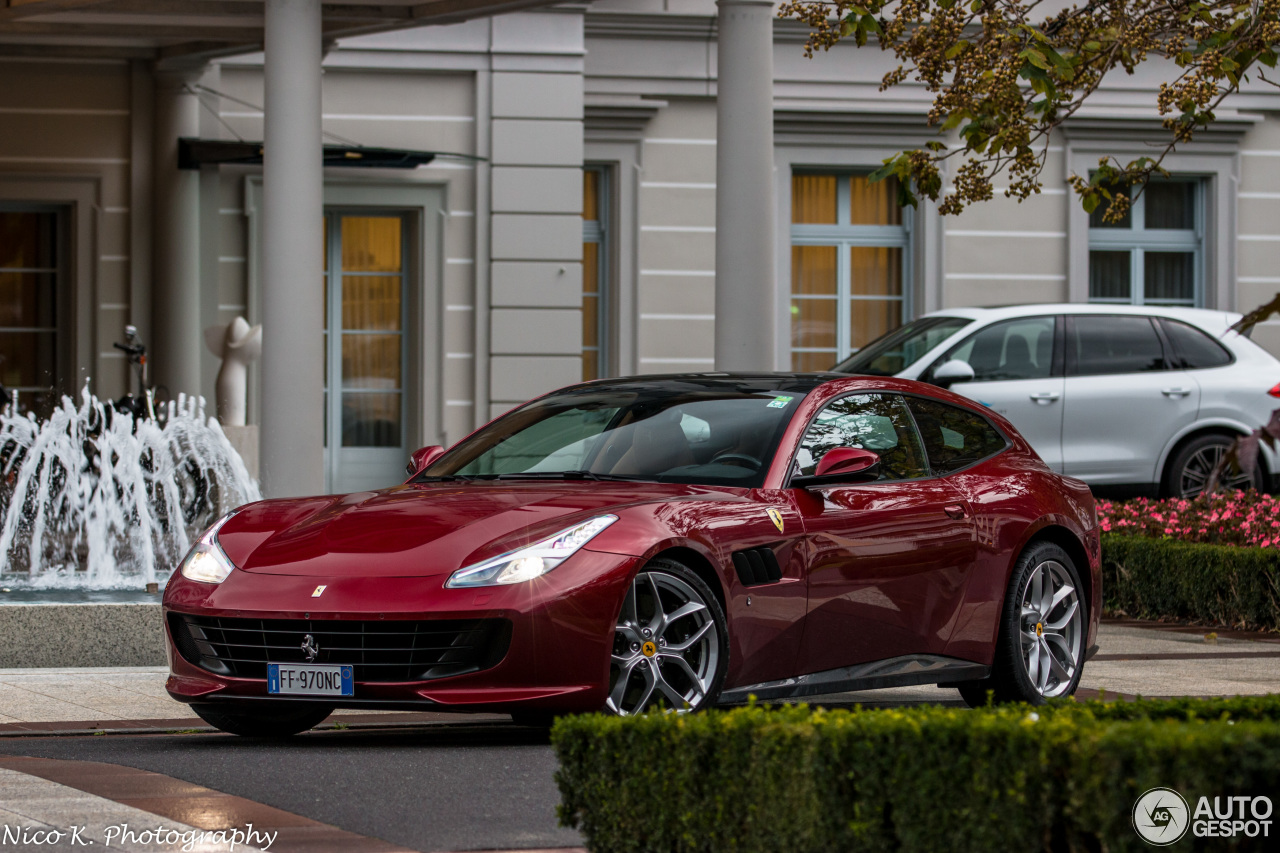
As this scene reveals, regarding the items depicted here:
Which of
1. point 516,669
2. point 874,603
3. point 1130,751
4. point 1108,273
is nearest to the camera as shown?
point 1130,751

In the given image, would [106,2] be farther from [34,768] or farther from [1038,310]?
[34,768]

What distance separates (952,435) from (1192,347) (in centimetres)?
831

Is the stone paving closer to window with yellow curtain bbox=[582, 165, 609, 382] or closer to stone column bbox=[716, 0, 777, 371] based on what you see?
stone column bbox=[716, 0, 777, 371]

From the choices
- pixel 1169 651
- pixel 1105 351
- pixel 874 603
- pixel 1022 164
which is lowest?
pixel 1169 651

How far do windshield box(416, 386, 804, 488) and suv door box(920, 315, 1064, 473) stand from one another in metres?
7.50

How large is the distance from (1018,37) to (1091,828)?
7.20 m

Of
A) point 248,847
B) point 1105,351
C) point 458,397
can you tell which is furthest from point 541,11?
point 248,847

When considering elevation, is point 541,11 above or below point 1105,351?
above

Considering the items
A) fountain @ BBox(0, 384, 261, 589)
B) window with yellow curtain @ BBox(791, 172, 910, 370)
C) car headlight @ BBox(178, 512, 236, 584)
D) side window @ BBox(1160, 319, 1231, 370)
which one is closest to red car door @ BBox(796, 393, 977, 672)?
car headlight @ BBox(178, 512, 236, 584)

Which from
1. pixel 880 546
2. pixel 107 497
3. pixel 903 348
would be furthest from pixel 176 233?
pixel 880 546

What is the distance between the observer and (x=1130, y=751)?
354cm

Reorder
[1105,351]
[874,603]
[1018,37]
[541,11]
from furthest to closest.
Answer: [541,11] → [1105,351] → [1018,37] → [874,603]

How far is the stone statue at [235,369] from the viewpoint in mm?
15898
